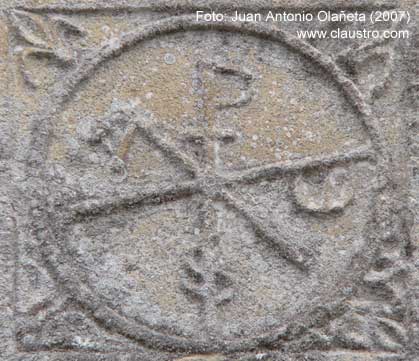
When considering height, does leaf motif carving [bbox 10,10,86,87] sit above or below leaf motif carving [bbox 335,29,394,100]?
above

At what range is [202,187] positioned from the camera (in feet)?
7.63

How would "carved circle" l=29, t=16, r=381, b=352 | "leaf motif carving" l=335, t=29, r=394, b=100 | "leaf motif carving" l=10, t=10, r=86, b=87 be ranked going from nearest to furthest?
"carved circle" l=29, t=16, r=381, b=352, "leaf motif carving" l=10, t=10, r=86, b=87, "leaf motif carving" l=335, t=29, r=394, b=100

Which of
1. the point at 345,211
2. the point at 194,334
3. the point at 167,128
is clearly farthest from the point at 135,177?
the point at 345,211

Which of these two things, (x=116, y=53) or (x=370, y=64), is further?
(x=370, y=64)

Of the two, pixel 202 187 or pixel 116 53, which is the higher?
pixel 116 53

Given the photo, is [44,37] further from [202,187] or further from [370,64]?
[370,64]

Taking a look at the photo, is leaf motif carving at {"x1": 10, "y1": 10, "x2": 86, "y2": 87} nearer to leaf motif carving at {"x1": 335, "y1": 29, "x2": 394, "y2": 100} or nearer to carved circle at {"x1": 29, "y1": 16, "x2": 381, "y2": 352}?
carved circle at {"x1": 29, "y1": 16, "x2": 381, "y2": 352}

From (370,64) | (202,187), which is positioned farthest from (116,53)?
(370,64)

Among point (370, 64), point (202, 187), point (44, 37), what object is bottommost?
point (202, 187)

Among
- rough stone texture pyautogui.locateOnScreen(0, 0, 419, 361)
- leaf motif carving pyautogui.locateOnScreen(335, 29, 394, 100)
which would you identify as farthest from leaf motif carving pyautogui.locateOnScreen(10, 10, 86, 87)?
leaf motif carving pyautogui.locateOnScreen(335, 29, 394, 100)

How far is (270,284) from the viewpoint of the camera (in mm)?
2275

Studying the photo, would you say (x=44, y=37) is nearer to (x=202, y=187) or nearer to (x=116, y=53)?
(x=116, y=53)

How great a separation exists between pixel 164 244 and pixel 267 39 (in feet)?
2.74

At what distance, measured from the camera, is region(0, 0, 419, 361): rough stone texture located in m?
2.21
